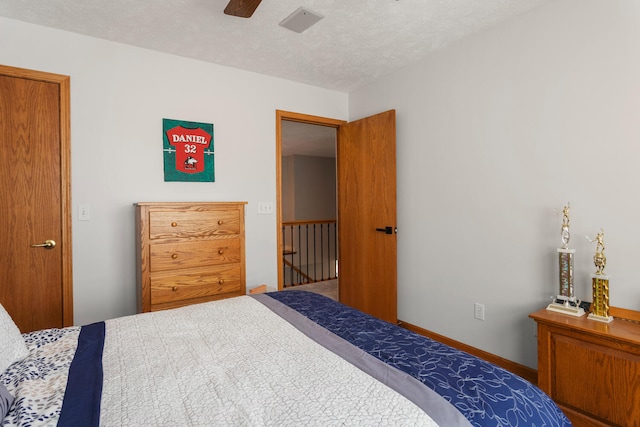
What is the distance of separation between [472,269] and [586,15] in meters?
1.77

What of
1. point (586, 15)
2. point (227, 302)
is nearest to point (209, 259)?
point (227, 302)

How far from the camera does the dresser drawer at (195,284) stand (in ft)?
8.08

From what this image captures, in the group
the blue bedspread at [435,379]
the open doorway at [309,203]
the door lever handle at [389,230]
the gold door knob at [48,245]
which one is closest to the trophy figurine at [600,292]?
the blue bedspread at [435,379]

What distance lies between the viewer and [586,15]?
2033 millimetres

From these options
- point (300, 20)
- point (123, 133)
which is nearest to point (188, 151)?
point (123, 133)

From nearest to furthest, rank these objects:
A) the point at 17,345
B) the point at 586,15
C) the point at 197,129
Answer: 1. the point at 17,345
2. the point at 586,15
3. the point at 197,129

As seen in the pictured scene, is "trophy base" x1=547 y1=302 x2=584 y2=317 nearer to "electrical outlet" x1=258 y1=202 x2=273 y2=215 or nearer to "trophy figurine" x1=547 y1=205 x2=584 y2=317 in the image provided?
"trophy figurine" x1=547 y1=205 x2=584 y2=317

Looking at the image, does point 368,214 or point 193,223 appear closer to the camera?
point 193,223

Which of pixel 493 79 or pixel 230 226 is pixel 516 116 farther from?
pixel 230 226

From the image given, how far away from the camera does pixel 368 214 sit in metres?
3.47

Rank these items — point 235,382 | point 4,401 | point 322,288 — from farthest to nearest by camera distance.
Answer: point 322,288
point 235,382
point 4,401

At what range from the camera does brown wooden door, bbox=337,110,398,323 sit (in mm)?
3240

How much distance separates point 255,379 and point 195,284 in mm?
1727

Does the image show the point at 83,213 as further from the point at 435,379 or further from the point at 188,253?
the point at 435,379
